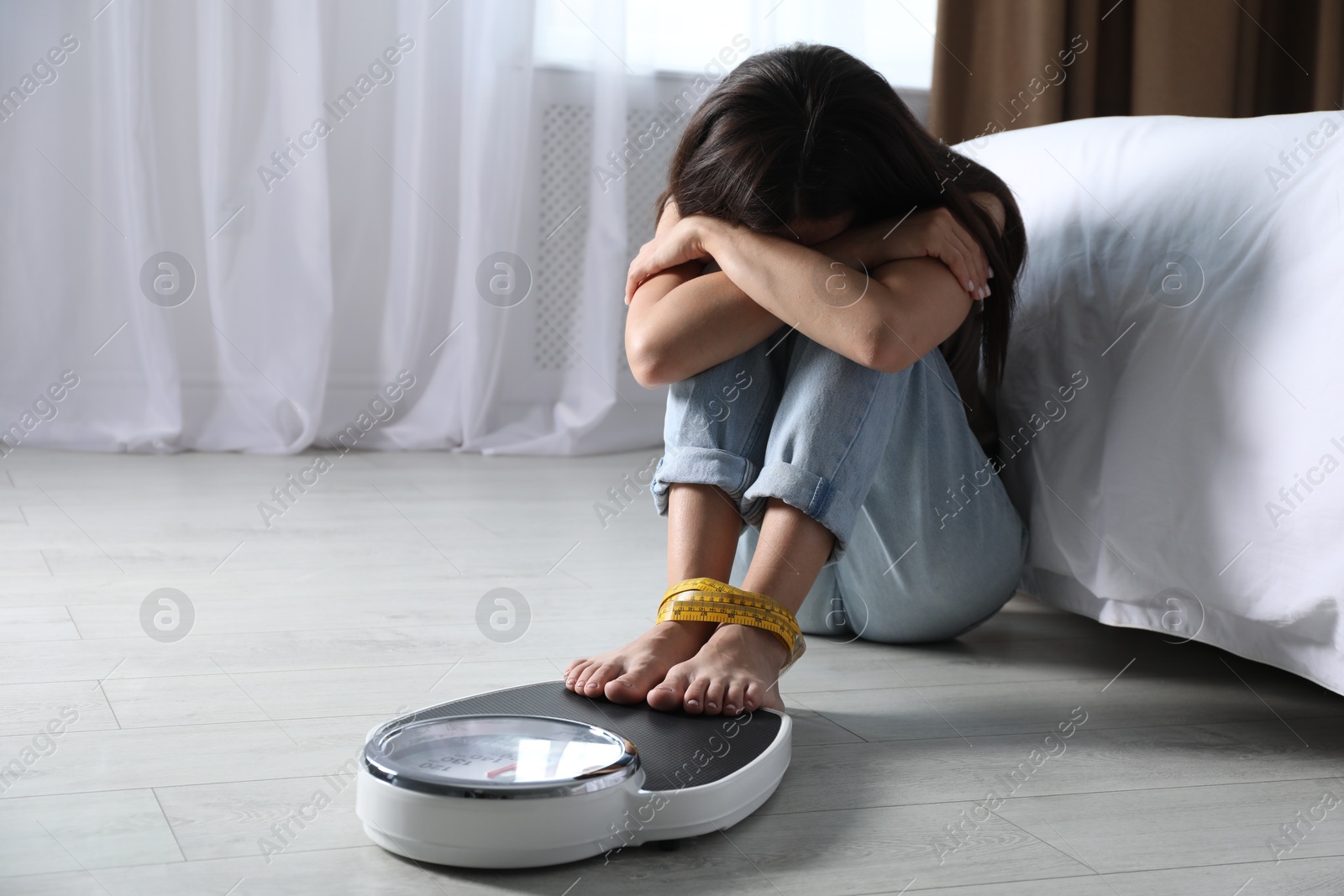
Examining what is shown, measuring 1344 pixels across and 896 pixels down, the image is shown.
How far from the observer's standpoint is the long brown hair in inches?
37.6

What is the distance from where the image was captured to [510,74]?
229 centimetres

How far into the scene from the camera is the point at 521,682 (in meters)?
1.02

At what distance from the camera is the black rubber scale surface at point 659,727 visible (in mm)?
738

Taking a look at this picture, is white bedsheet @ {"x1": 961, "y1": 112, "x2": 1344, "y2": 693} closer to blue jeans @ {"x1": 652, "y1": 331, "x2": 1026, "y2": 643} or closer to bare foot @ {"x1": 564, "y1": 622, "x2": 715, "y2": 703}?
blue jeans @ {"x1": 652, "y1": 331, "x2": 1026, "y2": 643}

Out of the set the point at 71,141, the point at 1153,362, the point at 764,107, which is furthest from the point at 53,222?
the point at 1153,362

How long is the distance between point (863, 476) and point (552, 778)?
360mm

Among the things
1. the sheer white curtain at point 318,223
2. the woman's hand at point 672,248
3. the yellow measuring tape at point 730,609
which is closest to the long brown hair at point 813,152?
the woman's hand at point 672,248

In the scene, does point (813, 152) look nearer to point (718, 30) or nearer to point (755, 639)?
point (755, 639)

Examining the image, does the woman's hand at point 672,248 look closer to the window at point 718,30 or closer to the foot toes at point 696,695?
the foot toes at point 696,695

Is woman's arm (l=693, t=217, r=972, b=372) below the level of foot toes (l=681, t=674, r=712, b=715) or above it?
above

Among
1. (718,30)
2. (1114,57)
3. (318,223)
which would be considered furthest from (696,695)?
(1114,57)

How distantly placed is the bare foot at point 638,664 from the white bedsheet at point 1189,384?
378mm

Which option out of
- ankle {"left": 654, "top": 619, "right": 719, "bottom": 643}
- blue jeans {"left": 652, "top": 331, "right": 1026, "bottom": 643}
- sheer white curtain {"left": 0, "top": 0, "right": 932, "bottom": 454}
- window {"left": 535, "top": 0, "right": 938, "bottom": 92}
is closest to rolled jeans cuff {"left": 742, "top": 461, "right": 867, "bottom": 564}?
blue jeans {"left": 652, "top": 331, "right": 1026, "bottom": 643}

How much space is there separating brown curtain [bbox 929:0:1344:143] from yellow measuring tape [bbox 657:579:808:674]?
1735mm
